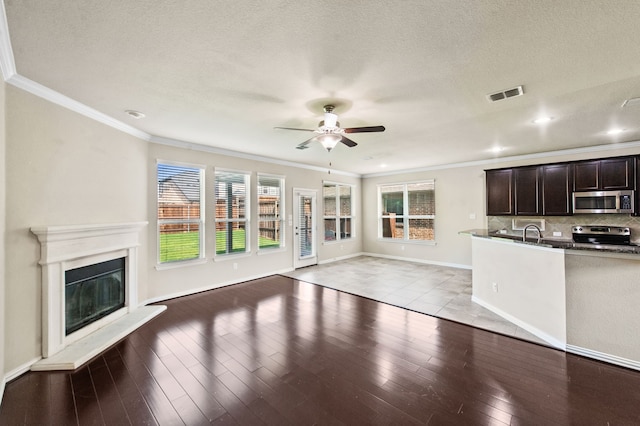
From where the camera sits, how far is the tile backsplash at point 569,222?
4734 mm

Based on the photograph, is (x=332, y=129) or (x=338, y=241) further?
(x=338, y=241)

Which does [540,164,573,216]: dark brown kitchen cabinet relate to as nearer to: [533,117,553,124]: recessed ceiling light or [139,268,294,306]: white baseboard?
[533,117,553,124]: recessed ceiling light

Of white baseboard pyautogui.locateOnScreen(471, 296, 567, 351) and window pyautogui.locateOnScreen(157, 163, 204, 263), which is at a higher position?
window pyautogui.locateOnScreen(157, 163, 204, 263)

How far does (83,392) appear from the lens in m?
2.20

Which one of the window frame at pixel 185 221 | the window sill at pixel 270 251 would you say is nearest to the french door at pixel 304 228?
the window sill at pixel 270 251

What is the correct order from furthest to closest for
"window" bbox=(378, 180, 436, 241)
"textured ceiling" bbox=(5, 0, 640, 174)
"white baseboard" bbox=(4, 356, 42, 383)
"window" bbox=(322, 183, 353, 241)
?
"window" bbox=(322, 183, 353, 241), "window" bbox=(378, 180, 436, 241), "white baseboard" bbox=(4, 356, 42, 383), "textured ceiling" bbox=(5, 0, 640, 174)

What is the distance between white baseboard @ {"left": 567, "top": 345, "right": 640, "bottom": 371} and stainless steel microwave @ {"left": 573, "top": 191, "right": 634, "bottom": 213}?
3.35 metres

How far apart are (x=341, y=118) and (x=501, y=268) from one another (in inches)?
122

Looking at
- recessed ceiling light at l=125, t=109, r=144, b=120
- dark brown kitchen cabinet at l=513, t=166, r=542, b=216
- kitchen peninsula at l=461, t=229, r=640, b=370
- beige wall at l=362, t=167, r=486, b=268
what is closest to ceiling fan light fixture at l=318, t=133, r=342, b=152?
recessed ceiling light at l=125, t=109, r=144, b=120

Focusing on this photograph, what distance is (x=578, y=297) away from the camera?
277cm

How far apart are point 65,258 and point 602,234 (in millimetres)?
8301

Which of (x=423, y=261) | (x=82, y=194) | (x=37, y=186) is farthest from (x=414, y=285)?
(x=37, y=186)

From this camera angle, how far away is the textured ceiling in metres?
1.64

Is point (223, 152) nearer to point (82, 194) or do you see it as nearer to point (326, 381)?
point (82, 194)
